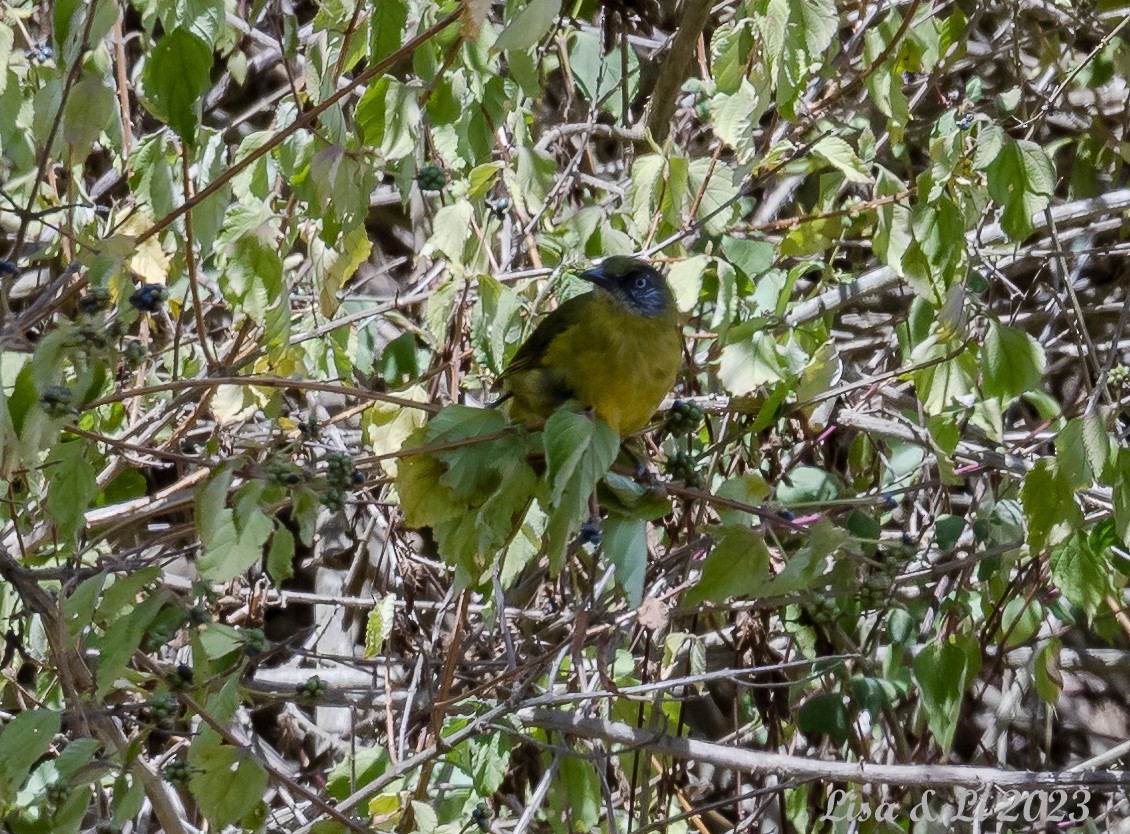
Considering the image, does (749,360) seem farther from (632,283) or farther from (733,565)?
(733,565)

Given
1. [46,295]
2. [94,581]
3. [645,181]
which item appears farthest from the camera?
[645,181]

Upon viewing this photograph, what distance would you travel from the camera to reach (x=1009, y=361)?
9.18 ft

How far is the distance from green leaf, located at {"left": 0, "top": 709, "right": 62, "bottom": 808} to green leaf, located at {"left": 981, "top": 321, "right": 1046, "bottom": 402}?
200cm

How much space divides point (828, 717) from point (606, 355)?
126 centimetres

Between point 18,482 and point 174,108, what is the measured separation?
1540 millimetres

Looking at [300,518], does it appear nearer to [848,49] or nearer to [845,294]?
[845,294]

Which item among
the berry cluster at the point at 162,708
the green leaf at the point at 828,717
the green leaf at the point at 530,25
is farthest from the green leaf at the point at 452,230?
the green leaf at the point at 828,717

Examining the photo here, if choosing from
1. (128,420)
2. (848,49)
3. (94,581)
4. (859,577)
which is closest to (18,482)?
(128,420)

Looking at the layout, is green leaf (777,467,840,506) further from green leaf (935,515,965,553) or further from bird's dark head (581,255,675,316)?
bird's dark head (581,255,675,316)

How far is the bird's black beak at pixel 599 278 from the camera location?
128 inches

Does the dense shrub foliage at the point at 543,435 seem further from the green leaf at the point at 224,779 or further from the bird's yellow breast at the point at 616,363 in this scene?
the bird's yellow breast at the point at 616,363

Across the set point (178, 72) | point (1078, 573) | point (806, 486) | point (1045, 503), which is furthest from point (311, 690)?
point (806, 486)

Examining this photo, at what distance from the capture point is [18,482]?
307cm

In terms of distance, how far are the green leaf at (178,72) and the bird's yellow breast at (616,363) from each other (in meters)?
1.46
